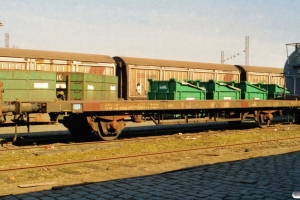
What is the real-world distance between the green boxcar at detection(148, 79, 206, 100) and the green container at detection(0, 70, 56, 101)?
14.8 ft

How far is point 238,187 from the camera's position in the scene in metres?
6.12

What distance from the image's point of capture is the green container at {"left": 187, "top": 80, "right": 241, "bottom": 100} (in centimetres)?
1655

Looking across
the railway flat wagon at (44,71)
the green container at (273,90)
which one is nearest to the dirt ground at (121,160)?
the railway flat wagon at (44,71)

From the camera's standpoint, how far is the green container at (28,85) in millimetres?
13336

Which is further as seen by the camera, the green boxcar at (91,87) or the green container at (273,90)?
the green container at (273,90)

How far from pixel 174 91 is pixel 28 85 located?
235 inches

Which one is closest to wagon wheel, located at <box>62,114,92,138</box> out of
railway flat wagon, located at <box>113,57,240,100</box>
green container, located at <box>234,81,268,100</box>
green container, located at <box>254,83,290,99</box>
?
railway flat wagon, located at <box>113,57,240,100</box>

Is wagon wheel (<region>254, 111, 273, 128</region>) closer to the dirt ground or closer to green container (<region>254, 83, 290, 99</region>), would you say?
the dirt ground

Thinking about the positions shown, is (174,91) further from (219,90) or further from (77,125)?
(77,125)

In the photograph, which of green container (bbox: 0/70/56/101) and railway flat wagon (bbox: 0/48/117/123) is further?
railway flat wagon (bbox: 0/48/117/123)

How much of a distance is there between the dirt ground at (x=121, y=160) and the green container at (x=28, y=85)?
3267 millimetres

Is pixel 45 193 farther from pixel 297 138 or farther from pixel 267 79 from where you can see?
pixel 267 79

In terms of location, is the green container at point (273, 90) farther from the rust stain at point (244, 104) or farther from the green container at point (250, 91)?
the rust stain at point (244, 104)

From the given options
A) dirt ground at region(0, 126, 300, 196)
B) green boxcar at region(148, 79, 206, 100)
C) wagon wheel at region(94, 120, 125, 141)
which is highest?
green boxcar at region(148, 79, 206, 100)
